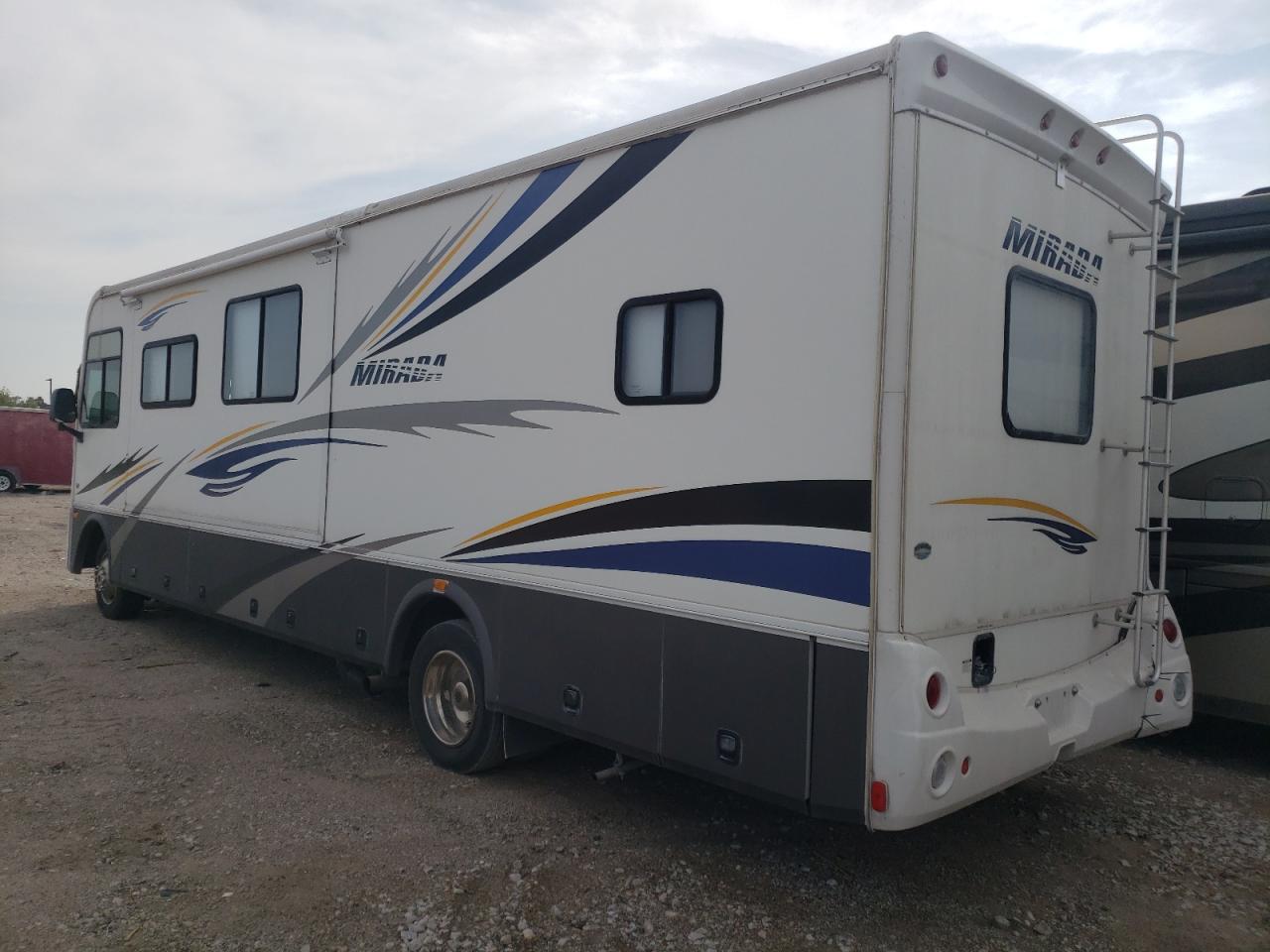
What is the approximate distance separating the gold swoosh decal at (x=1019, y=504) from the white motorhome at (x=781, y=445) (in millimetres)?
14

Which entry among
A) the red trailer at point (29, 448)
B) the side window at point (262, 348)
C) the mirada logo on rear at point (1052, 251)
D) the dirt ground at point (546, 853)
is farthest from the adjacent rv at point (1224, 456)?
the red trailer at point (29, 448)

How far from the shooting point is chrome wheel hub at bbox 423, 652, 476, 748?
17.4 feet

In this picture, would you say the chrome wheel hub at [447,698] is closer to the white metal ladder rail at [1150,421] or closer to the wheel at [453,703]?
the wheel at [453,703]

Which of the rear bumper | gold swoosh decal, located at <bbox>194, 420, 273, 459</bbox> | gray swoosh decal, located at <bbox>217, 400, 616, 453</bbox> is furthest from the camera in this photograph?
gold swoosh decal, located at <bbox>194, 420, 273, 459</bbox>

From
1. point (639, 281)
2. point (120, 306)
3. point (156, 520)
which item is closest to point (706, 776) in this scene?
point (639, 281)

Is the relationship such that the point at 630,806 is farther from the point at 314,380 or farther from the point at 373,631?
the point at 314,380

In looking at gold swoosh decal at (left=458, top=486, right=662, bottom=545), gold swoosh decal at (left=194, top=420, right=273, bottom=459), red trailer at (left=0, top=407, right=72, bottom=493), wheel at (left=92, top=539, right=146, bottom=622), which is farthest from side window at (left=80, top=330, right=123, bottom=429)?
red trailer at (left=0, top=407, right=72, bottom=493)

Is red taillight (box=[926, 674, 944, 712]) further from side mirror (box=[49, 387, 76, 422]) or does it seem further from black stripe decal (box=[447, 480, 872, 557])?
side mirror (box=[49, 387, 76, 422])

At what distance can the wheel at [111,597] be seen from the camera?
9.10m

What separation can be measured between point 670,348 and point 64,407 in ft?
25.7

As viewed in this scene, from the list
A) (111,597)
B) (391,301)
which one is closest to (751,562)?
(391,301)

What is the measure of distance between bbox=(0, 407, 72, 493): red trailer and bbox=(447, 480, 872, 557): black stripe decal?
24820 millimetres

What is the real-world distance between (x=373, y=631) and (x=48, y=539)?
13248 mm

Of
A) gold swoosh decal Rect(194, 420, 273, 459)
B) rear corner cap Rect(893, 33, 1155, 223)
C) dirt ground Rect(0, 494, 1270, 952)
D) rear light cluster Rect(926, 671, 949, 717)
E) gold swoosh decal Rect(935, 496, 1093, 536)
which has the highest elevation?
rear corner cap Rect(893, 33, 1155, 223)
